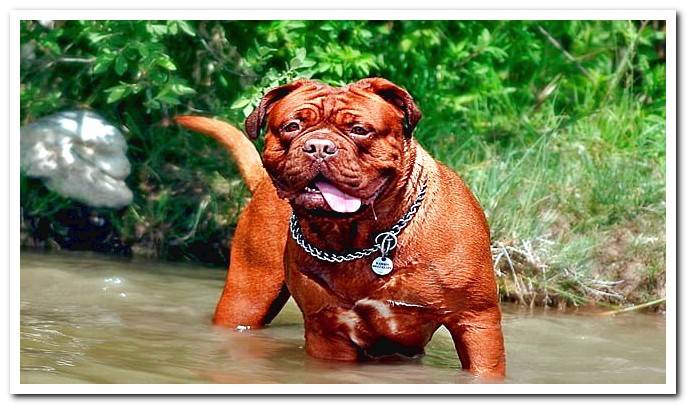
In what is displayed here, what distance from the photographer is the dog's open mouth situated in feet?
13.2

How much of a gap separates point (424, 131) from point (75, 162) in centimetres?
226

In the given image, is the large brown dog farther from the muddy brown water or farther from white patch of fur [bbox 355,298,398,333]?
the muddy brown water

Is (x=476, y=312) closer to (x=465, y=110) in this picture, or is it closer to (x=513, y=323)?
(x=513, y=323)

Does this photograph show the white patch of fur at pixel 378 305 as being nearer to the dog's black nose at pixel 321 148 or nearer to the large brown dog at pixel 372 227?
the large brown dog at pixel 372 227

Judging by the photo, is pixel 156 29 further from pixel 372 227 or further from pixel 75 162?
pixel 372 227

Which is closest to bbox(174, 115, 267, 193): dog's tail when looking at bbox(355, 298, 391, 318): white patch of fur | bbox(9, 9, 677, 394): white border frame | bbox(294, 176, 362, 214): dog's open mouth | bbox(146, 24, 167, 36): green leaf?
bbox(9, 9, 677, 394): white border frame

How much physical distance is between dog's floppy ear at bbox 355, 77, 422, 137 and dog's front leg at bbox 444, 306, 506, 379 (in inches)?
28.1

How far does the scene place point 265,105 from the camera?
4309 millimetres

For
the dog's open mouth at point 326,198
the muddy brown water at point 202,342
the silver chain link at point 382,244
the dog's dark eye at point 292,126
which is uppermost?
the dog's dark eye at point 292,126

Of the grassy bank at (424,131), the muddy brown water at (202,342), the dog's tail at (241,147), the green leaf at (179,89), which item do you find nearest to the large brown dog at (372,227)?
the muddy brown water at (202,342)

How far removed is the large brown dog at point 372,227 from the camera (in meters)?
4.04
